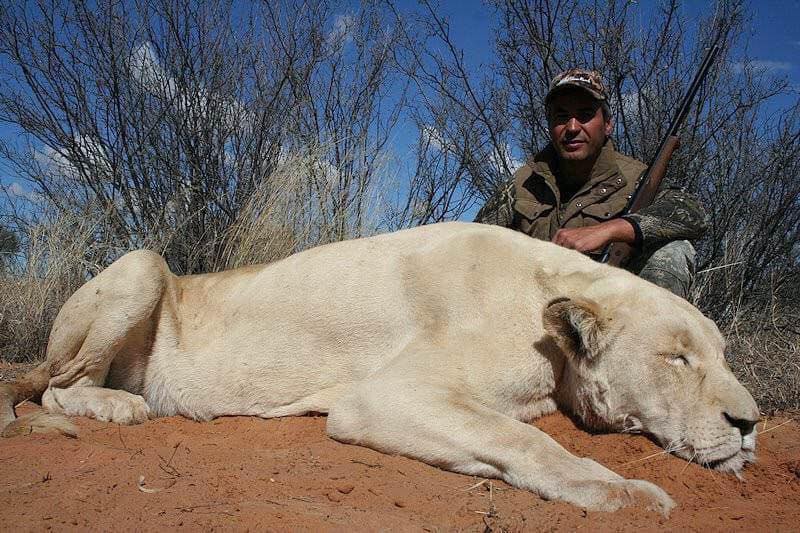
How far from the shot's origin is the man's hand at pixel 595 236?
4.46 m

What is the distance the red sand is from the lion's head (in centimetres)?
11

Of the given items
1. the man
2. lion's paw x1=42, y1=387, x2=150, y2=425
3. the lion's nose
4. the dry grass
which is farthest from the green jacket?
lion's paw x1=42, y1=387, x2=150, y2=425

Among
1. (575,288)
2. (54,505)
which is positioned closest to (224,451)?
(54,505)

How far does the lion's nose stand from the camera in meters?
2.81

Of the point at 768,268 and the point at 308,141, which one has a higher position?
the point at 308,141

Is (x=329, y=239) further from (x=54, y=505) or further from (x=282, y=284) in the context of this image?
(x=54, y=505)

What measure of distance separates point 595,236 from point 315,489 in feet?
9.17

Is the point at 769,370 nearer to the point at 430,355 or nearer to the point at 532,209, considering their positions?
the point at 532,209

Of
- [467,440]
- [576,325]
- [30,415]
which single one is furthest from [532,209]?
[30,415]

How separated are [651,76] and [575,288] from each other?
5.69m

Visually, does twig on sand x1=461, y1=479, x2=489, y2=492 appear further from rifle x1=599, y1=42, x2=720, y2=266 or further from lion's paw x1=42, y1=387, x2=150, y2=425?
rifle x1=599, y1=42, x2=720, y2=266

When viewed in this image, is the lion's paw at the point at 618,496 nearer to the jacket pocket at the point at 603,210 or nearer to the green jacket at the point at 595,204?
the green jacket at the point at 595,204

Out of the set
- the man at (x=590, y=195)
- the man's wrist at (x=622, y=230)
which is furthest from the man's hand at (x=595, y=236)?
the man at (x=590, y=195)

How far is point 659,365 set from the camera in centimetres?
302
